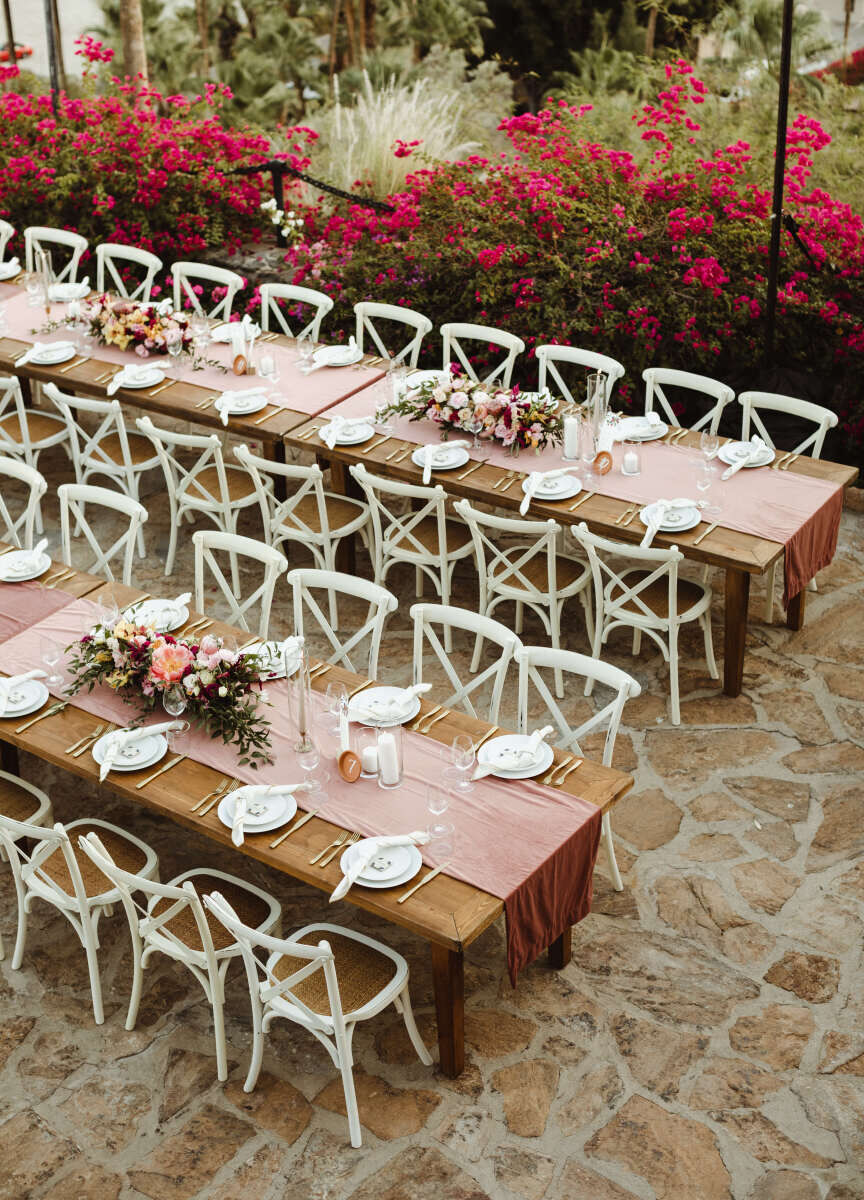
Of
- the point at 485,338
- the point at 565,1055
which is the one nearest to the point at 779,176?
the point at 485,338

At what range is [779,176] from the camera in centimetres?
788

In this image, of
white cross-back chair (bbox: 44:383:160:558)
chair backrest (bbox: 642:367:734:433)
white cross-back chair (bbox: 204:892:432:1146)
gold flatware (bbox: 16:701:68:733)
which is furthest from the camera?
white cross-back chair (bbox: 44:383:160:558)

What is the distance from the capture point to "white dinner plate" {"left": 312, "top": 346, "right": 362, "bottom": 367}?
8125 millimetres

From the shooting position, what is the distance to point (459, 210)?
9703 millimetres

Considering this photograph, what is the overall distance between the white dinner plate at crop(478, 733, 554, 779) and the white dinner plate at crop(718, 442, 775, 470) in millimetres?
2457

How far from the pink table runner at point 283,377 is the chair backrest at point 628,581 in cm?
193

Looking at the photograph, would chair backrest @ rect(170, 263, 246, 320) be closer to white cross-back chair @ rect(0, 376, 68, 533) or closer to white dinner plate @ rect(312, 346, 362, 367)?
white dinner plate @ rect(312, 346, 362, 367)

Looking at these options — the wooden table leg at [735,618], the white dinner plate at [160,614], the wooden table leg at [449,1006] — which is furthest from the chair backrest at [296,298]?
the wooden table leg at [449,1006]

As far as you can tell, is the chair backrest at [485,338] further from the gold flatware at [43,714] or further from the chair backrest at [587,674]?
the gold flatware at [43,714]

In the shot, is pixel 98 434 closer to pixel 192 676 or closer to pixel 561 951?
pixel 192 676

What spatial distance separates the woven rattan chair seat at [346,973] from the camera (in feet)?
14.9

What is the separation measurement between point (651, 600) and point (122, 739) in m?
2.70

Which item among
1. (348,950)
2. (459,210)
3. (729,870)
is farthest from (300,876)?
(459,210)

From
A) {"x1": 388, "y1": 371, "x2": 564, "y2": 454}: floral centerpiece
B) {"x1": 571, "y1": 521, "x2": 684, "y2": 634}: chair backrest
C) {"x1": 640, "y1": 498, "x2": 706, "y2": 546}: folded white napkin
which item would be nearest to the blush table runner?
{"x1": 571, "y1": 521, "x2": 684, "y2": 634}: chair backrest
